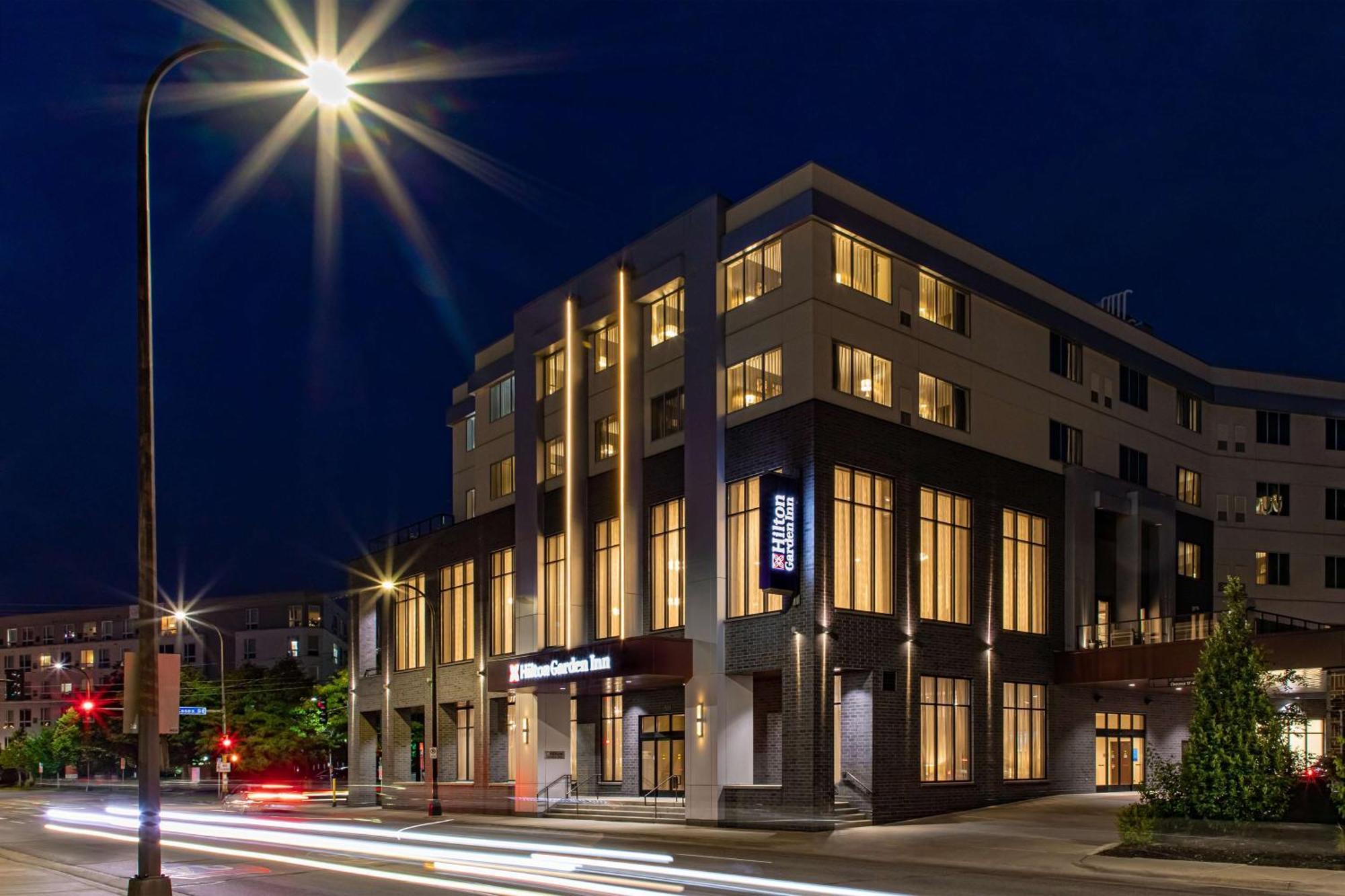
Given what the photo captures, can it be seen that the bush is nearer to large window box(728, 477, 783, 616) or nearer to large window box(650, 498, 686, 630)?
large window box(728, 477, 783, 616)

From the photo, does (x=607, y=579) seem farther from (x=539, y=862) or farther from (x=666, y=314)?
(x=539, y=862)

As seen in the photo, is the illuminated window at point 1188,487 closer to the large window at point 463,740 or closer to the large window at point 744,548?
the large window at point 744,548

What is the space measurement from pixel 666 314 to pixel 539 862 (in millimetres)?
23910

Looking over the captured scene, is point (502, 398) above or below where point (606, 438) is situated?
above

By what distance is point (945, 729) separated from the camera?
42.0 meters

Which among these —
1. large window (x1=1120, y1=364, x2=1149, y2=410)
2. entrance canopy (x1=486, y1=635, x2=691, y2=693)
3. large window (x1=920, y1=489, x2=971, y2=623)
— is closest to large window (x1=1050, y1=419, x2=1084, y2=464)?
large window (x1=1120, y1=364, x2=1149, y2=410)

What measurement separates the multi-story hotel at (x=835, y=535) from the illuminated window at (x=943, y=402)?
11 centimetres

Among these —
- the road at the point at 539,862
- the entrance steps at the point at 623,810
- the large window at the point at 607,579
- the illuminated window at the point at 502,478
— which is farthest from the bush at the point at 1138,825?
the illuminated window at the point at 502,478

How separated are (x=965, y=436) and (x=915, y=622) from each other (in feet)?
23.3

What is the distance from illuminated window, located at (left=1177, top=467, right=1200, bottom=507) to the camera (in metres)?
56.2

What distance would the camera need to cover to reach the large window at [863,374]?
131ft

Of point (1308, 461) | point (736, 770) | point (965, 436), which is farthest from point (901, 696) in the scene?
point (1308, 461)

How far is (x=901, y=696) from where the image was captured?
132 ft

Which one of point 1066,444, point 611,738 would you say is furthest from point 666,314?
point 611,738
